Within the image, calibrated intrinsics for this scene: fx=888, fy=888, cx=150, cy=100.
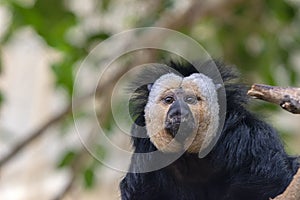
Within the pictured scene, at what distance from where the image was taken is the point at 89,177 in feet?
13.7

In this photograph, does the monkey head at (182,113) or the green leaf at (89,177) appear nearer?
the monkey head at (182,113)

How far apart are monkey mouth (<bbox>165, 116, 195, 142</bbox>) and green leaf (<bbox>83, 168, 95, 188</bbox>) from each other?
1939 millimetres

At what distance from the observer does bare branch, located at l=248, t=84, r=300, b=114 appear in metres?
1.87

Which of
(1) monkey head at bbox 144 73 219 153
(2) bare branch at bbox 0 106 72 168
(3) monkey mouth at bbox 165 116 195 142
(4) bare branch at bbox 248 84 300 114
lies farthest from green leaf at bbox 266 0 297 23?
(4) bare branch at bbox 248 84 300 114

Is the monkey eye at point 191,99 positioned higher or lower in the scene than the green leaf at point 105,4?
lower

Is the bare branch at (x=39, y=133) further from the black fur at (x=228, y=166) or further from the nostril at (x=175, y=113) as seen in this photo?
the nostril at (x=175, y=113)

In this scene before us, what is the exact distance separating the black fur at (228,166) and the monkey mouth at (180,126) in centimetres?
13

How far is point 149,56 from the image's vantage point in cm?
391

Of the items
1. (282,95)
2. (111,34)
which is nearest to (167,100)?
(282,95)

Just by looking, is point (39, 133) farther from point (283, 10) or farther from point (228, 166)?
point (228, 166)

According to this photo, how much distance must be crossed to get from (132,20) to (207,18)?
0.41 m

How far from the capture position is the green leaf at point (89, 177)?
164 inches

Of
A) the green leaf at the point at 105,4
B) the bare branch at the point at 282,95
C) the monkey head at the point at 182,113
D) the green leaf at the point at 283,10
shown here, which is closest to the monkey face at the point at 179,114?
the monkey head at the point at 182,113

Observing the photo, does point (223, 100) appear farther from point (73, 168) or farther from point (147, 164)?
point (73, 168)
